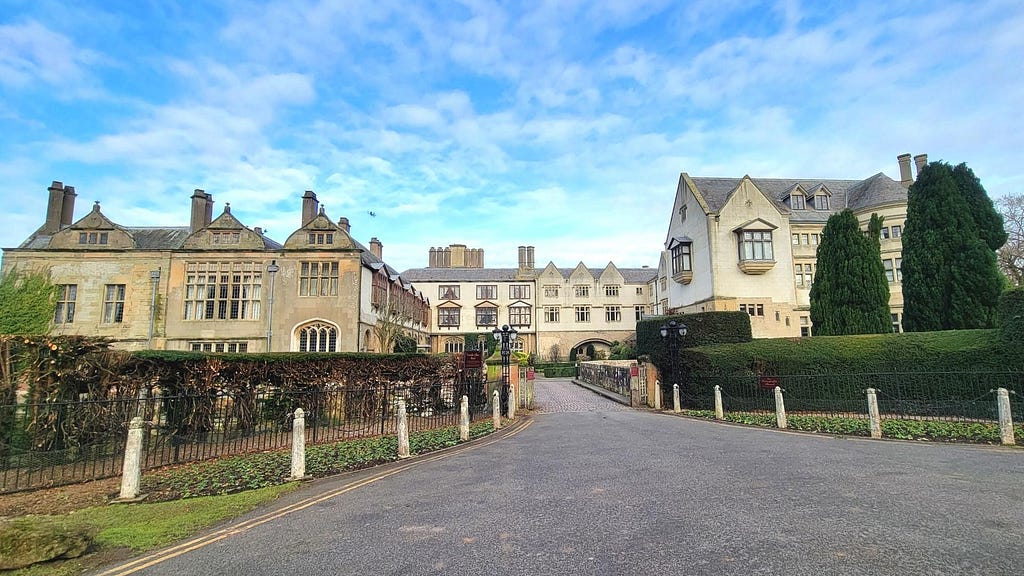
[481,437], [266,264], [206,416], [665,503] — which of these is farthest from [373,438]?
[266,264]

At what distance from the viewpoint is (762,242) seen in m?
31.0

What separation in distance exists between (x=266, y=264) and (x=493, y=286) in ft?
106

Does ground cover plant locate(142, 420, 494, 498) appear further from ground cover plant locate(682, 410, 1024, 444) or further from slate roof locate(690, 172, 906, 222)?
slate roof locate(690, 172, 906, 222)

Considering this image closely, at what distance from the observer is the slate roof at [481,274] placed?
5788 cm

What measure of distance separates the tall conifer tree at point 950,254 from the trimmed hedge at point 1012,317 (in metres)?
5.45

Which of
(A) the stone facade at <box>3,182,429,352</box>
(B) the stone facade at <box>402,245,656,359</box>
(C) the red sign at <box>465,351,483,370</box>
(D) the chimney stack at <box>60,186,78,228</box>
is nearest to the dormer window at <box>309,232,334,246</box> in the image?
(A) the stone facade at <box>3,182,429,352</box>

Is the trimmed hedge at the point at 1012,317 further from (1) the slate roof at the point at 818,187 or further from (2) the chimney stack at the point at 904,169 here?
(2) the chimney stack at the point at 904,169

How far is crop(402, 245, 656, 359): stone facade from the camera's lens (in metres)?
57.2

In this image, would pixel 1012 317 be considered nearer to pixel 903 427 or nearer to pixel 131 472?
pixel 903 427

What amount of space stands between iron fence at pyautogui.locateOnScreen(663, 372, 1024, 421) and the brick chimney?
39.3 meters

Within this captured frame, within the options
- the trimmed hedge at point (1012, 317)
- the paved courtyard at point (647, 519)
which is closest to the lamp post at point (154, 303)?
the paved courtyard at point (647, 519)

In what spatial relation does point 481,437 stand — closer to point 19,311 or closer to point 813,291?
point 813,291

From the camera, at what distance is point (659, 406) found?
20.6 meters

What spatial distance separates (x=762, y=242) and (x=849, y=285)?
859 centimetres
